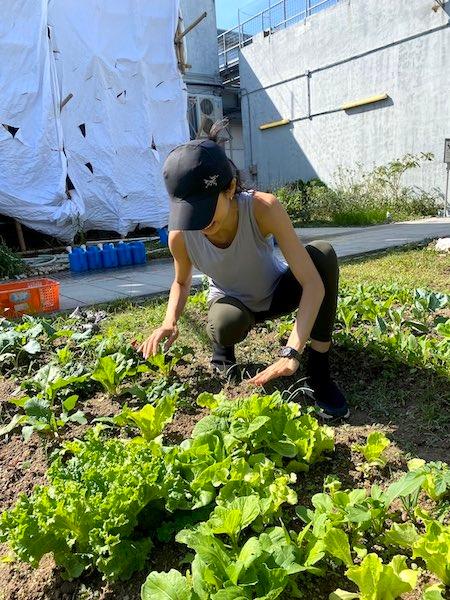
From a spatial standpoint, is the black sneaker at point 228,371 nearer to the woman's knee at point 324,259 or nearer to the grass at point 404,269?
the woman's knee at point 324,259

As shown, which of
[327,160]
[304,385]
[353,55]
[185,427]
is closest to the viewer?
[185,427]

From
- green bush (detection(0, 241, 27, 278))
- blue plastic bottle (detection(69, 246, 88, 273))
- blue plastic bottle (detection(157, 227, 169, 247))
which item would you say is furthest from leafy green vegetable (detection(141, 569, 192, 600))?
blue plastic bottle (detection(157, 227, 169, 247))

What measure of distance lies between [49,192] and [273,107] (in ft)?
35.7

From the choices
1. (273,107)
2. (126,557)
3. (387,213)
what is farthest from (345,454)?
(273,107)

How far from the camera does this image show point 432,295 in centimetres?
293

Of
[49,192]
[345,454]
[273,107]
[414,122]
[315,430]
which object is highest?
[273,107]

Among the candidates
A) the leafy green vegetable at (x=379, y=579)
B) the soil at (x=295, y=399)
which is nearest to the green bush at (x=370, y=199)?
the soil at (x=295, y=399)

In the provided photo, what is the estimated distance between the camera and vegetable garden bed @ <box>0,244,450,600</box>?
1169mm

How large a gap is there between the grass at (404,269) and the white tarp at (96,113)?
5.03m

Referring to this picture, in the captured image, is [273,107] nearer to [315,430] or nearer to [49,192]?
[49,192]

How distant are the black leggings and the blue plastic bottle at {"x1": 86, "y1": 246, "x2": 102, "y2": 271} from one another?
199 inches

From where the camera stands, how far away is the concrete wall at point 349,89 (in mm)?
12031

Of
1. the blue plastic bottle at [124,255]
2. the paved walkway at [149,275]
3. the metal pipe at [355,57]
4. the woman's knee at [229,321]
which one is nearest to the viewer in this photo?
the woman's knee at [229,321]

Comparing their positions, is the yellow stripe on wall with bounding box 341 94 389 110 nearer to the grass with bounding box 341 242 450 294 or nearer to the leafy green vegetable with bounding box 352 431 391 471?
the grass with bounding box 341 242 450 294
